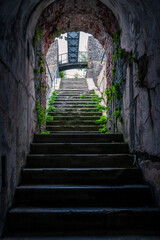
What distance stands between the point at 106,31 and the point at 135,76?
2.14m

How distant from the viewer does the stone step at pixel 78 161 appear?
2.88 meters

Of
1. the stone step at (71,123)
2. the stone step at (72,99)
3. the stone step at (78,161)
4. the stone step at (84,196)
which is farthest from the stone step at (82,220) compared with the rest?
the stone step at (72,99)

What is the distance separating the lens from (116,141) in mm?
3568

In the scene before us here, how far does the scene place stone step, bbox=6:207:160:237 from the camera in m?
1.96

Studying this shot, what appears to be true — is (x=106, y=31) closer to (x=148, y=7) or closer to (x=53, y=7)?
(x=53, y=7)

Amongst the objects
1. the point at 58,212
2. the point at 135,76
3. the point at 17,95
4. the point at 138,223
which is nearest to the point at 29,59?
the point at 17,95

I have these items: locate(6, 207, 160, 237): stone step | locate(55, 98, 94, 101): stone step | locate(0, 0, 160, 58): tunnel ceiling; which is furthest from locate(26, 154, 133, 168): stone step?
locate(55, 98, 94, 101): stone step

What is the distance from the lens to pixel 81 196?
2.29 metres

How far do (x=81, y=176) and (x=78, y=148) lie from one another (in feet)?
2.22

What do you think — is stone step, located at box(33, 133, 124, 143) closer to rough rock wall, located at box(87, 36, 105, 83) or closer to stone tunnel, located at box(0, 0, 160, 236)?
stone tunnel, located at box(0, 0, 160, 236)

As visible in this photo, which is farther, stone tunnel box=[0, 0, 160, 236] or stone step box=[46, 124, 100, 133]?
stone step box=[46, 124, 100, 133]

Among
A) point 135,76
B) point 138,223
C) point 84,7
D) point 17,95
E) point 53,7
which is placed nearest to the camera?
point 138,223

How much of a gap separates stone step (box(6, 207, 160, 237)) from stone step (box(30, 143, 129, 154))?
48.4 inches

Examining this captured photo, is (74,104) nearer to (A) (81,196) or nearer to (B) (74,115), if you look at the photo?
(B) (74,115)
